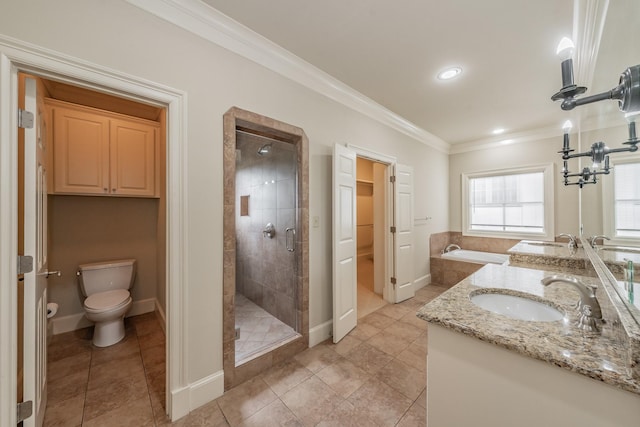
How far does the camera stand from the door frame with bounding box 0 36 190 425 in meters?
1.04

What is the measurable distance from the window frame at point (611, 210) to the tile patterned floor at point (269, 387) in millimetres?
1421

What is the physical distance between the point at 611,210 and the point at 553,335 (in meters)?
0.71

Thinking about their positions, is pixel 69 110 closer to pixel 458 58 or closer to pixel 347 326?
pixel 347 326

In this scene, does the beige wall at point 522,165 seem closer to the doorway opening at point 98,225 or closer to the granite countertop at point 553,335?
the granite countertop at point 553,335

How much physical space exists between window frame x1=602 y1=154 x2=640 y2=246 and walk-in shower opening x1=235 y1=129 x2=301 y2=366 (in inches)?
75.5

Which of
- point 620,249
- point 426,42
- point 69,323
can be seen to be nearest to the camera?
point 620,249

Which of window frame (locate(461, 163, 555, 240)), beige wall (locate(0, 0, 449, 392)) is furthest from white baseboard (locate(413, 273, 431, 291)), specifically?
beige wall (locate(0, 0, 449, 392))

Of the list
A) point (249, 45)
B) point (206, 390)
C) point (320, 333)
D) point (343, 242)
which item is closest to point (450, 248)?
point (343, 242)

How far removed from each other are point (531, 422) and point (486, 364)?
0.56ft

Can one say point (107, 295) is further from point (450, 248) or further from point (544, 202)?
point (544, 202)

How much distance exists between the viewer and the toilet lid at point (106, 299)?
7.19 feet

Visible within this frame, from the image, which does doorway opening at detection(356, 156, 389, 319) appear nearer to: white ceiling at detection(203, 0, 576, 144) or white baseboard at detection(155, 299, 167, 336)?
white ceiling at detection(203, 0, 576, 144)

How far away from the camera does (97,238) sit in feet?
8.93

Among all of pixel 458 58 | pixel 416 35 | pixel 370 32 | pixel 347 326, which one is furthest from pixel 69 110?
pixel 458 58
